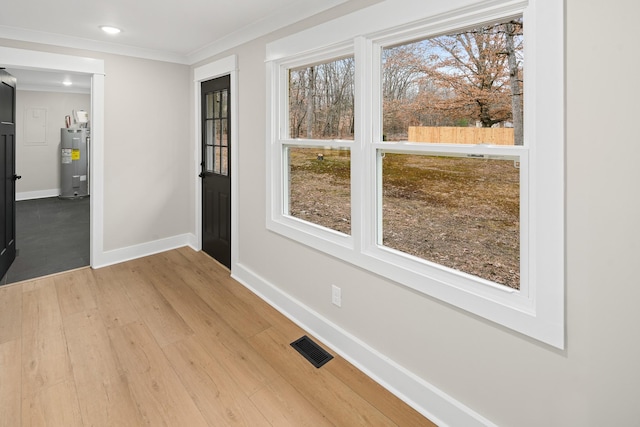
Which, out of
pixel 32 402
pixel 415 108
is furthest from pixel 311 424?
pixel 415 108

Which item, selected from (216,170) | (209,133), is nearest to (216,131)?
(209,133)

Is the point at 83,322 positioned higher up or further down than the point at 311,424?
higher up

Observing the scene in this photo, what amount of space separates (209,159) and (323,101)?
2.04m

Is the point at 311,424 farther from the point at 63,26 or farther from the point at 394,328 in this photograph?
the point at 63,26

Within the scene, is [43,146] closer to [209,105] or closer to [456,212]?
[209,105]

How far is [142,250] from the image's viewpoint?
4121 millimetres

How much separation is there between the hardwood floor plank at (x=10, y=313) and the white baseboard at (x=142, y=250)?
2.37 ft

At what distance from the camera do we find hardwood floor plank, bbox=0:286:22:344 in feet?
8.16

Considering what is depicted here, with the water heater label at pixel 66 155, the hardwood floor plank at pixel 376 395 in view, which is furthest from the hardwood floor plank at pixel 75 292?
the water heater label at pixel 66 155

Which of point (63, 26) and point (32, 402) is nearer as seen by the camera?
point (32, 402)

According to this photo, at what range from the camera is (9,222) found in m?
3.71

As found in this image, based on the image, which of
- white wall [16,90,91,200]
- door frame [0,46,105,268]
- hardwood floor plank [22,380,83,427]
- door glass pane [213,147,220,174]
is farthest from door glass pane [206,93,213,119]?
white wall [16,90,91,200]

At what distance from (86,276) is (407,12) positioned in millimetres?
3698

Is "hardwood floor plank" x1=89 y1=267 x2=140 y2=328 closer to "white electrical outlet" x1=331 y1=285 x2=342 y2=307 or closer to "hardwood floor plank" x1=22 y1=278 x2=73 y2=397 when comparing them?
"hardwood floor plank" x1=22 y1=278 x2=73 y2=397
